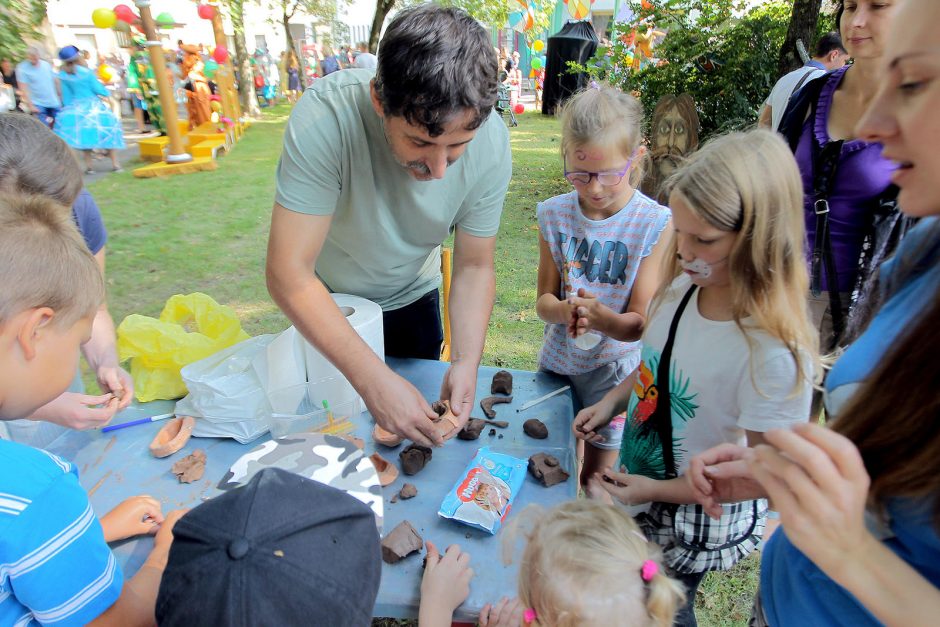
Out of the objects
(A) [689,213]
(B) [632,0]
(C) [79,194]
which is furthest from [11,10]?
(B) [632,0]

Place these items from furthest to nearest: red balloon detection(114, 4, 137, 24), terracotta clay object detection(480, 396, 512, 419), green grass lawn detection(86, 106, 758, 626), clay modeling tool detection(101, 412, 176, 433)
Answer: red balloon detection(114, 4, 137, 24), green grass lawn detection(86, 106, 758, 626), terracotta clay object detection(480, 396, 512, 419), clay modeling tool detection(101, 412, 176, 433)

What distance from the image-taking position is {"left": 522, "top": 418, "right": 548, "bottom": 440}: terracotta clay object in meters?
1.85

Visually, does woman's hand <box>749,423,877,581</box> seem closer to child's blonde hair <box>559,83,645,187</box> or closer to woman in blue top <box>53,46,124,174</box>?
child's blonde hair <box>559,83,645,187</box>

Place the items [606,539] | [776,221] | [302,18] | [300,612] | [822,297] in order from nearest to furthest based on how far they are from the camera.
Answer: [300,612]
[606,539]
[776,221]
[822,297]
[302,18]

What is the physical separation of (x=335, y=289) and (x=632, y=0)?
8536 millimetres

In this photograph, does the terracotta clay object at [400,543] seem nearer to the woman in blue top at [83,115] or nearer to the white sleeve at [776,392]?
the white sleeve at [776,392]

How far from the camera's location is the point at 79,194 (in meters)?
2.00

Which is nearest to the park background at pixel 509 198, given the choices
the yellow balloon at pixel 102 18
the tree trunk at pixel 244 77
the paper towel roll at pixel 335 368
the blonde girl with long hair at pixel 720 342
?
the blonde girl with long hair at pixel 720 342

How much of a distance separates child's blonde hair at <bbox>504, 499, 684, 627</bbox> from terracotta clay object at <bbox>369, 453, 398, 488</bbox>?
55cm

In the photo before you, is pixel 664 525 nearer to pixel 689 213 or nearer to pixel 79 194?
pixel 689 213

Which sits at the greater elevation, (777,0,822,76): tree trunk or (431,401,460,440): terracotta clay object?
(777,0,822,76): tree trunk

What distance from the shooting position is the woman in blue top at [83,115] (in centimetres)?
939

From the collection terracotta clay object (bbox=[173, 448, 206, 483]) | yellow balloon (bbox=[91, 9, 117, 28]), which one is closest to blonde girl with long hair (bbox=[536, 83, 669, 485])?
terracotta clay object (bbox=[173, 448, 206, 483])

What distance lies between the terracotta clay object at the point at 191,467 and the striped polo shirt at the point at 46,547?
1.88ft
